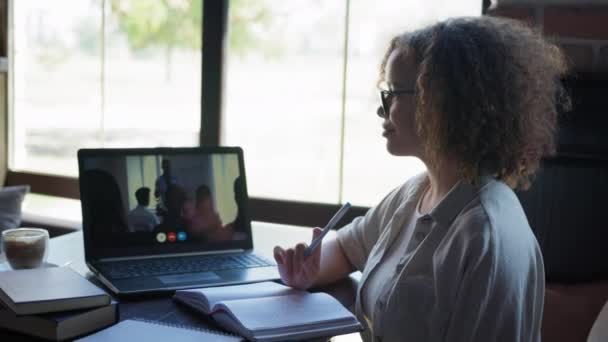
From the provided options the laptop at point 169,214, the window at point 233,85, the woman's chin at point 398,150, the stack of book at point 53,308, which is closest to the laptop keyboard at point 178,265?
the laptop at point 169,214

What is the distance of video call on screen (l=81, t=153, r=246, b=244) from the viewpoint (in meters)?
1.47

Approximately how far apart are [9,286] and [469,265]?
71cm

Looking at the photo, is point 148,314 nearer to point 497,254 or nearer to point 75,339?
point 75,339

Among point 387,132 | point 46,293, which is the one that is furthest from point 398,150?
point 46,293

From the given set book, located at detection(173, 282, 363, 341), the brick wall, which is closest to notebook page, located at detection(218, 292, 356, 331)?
book, located at detection(173, 282, 363, 341)

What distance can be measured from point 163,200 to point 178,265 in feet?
0.49

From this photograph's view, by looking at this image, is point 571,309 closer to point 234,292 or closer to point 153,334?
point 234,292

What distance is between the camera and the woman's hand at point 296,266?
4.41 feet

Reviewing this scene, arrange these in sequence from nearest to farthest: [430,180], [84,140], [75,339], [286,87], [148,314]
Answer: [75,339] < [148,314] < [430,180] < [286,87] < [84,140]

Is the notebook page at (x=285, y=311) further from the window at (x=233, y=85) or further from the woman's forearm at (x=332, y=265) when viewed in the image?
the window at (x=233, y=85)

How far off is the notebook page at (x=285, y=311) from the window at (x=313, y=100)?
119 cm

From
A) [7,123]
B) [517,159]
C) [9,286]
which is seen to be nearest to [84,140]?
[7,123]

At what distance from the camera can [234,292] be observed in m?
1.24

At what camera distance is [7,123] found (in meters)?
2.88
